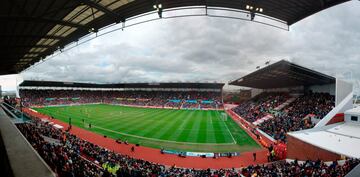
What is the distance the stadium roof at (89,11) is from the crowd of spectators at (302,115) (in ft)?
57.3

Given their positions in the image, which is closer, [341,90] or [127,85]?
[341,90]

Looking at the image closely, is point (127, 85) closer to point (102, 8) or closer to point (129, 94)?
point (129, 94)

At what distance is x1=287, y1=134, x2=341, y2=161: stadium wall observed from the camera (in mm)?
14422

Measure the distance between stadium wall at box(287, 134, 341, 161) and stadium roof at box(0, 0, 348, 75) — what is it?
34.0ft

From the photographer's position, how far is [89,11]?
9.66 meters

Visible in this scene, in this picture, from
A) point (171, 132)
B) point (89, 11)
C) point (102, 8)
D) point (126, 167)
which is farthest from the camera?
point (171, 132)

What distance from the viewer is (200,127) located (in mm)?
33812

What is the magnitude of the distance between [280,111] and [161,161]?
80.1 ft

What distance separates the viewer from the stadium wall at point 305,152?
47.3ft

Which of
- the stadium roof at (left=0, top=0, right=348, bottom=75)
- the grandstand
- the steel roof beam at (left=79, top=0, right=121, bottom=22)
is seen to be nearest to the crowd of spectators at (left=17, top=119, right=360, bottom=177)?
the stadium roof at (left=0, top=0, right=348, bottom=75)

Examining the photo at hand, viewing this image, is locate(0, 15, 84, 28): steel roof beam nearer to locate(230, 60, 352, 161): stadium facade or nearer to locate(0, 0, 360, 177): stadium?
locate(0, 0, 360, 177): stadium

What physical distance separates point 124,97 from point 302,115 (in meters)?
66.6

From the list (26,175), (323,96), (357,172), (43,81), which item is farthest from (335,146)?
(43,81)

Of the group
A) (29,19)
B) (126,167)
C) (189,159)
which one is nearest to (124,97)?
(189,159)
